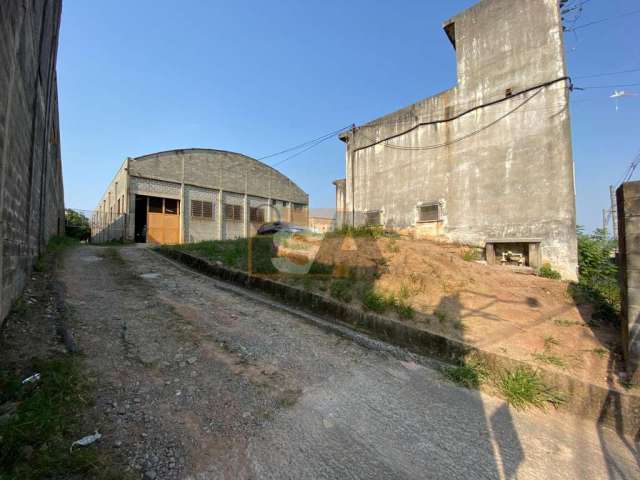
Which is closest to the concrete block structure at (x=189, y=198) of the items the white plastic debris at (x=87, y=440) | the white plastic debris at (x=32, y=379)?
the white plastic debris at (x=32, y=379)

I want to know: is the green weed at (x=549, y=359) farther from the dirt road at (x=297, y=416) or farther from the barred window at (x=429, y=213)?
the barred window at (x=429, y=213)

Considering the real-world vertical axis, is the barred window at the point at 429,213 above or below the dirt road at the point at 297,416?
above

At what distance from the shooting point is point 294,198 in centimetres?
2200

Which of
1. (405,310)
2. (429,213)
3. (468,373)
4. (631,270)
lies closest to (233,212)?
(429,213)

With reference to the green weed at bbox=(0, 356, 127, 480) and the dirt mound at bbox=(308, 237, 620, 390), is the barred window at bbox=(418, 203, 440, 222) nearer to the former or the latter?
the dirt mound at bbox=(308, 237, 620, 390)

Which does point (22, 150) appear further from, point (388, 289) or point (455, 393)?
point (455, 393)

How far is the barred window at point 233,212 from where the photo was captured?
17.8 meters

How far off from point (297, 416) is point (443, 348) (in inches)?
84.9

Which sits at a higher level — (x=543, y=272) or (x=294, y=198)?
(x=294, y=198)

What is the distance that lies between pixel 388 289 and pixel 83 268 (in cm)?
695

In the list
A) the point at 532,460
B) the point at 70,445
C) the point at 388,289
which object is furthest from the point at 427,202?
the point at 70,445

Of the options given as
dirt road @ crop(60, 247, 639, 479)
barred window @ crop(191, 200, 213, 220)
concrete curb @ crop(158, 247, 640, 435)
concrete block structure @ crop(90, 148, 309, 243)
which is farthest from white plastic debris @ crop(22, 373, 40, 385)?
barred window @ crop(191, 200, 213, 220)

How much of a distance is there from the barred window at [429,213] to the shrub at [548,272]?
3.03 m

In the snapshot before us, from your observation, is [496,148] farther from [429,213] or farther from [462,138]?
[429,213]
